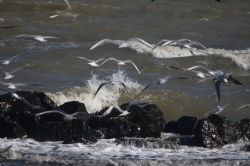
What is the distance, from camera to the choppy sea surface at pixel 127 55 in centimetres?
1084

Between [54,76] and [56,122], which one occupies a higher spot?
[54,76]

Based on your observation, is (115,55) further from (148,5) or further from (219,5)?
(219,5)

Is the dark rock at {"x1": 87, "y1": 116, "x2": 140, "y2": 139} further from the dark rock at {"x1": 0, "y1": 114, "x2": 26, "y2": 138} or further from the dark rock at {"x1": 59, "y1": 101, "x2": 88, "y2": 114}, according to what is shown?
the dark rock at {"x1": 0, "y1": 114, "x2": 26, "y2": 138}

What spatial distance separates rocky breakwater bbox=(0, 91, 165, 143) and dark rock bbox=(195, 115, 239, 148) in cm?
65

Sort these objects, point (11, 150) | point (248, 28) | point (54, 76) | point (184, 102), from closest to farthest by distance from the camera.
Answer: point (11, 150) → point (184, 102) → point (54, 76) → point (248, 28)

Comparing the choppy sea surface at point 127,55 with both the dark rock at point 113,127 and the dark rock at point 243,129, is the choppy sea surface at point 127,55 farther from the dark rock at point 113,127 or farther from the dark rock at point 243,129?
the dark rock at point 243,129

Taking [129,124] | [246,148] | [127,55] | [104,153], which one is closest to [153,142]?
[129,124]

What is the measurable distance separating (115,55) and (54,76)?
9.66 ft

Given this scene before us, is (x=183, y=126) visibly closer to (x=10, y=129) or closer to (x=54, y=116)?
(x=54, y=116)

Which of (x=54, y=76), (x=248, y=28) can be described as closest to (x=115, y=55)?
(x=54, y=76)

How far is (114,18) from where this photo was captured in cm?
2462

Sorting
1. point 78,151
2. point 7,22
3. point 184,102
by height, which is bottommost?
point 78,151

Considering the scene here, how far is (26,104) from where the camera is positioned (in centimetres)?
1149

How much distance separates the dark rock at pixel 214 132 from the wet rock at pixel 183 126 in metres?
0.41
